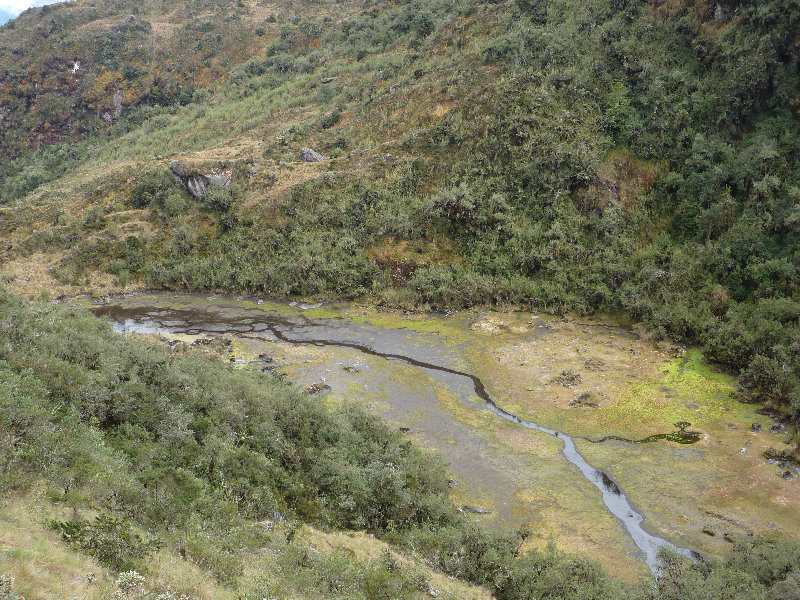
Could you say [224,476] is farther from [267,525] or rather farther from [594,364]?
[594,364]

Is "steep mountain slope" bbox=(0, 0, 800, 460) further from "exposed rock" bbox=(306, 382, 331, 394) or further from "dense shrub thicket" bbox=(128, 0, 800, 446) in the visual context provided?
"exposed rock" bbox=(306, 382, 331, 394)

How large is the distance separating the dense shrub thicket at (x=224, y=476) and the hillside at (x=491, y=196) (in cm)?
29

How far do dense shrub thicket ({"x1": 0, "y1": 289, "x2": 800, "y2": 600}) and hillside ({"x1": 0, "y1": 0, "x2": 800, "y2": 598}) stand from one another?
29 cm

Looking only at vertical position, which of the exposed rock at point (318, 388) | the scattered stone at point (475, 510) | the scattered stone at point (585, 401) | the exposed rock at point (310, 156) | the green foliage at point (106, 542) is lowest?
the scattered stone at point (585, 401)

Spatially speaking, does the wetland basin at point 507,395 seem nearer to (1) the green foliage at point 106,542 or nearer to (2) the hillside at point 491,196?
Result: (2) the hillside at point 491,196

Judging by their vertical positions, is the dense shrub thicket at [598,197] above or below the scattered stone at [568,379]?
above

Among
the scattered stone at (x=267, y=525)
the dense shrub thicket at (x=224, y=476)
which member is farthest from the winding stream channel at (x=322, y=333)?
the scattered stone at (x=267, y=525)

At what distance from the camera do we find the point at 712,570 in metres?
17.8

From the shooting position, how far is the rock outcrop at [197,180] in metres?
61.3

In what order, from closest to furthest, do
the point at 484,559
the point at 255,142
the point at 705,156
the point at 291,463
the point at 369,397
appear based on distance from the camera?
the point at 484,559 → the point at 291,463 → the point at 369,397 → the point at 705,156 → the point at 255,142

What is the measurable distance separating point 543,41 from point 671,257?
29049mm

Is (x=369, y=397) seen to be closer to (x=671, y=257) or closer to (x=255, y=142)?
(x=671, y=257)

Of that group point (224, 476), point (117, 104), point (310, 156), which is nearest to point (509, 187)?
point (310, 156)

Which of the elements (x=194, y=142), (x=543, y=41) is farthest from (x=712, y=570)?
(x=194, y=142)
